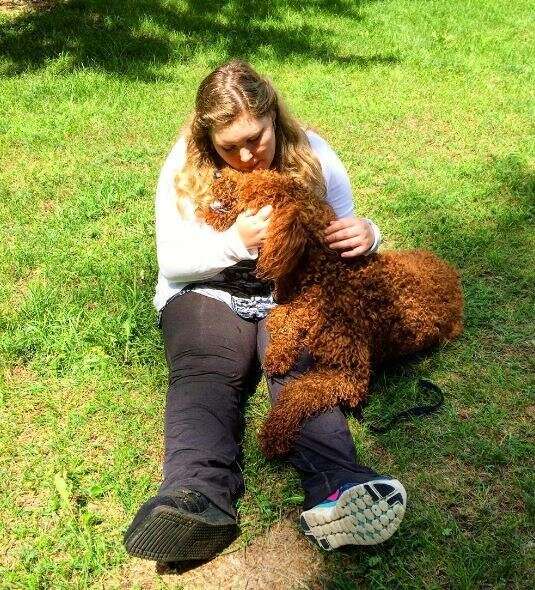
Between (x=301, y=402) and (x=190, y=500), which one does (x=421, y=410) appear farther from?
(x=190, y=500)

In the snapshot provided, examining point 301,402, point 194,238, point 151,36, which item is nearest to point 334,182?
point 194,238

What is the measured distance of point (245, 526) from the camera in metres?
2.31

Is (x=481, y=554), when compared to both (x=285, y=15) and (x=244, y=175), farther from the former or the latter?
(x=285, y=15)

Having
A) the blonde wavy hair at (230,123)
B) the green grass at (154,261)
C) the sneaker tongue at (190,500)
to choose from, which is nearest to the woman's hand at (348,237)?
the blonde wavy hair at (230,123)

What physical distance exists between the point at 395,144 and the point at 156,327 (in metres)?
2.92

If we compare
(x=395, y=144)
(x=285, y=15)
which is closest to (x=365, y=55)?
(x=285, y=15)

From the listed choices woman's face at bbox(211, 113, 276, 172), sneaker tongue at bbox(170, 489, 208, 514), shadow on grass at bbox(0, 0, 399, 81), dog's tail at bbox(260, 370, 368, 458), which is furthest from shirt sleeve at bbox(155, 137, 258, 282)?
shadow on grass at bbox(0, 0, 399, 81)

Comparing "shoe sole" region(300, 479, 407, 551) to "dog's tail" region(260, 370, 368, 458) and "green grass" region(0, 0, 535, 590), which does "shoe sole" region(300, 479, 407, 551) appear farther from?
"dog's tail" region(260, 370, 368, 458)

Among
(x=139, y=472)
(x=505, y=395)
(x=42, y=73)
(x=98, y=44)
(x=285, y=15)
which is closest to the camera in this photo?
(x=139, y=472)

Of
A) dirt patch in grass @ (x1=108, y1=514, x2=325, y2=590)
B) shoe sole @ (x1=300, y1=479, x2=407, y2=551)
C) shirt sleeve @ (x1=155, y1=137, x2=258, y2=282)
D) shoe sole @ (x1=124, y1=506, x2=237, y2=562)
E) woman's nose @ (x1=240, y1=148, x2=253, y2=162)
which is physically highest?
woman's nose @ (x1=240, y1=148, x2=253, y2=162)

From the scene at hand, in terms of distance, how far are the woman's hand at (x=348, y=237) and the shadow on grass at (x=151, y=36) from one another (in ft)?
14.1

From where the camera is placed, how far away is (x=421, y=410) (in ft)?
8.99

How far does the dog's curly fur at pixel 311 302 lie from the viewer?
2.38 m

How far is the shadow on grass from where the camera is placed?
6448 millimetres
